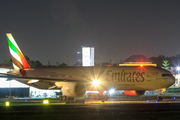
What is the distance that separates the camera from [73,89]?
27281 millimetres

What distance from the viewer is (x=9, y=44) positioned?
1385 inches

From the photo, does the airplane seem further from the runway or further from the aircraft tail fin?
the runway

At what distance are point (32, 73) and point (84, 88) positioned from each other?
8.78 m

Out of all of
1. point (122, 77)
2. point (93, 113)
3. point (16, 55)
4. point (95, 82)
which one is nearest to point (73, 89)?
point (95, 82)

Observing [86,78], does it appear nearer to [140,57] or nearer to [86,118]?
[86,118]

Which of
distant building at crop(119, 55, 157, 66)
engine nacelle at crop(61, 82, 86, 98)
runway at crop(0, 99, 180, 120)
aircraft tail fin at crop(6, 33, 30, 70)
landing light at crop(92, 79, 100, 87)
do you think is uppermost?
distant building at crop(119, 55, 157, 66)

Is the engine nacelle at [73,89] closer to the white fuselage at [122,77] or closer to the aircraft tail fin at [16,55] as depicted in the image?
the white fuselage at [122,77]

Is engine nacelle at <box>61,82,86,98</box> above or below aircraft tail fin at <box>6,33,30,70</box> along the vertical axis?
below

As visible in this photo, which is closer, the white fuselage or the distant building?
the white fuselage

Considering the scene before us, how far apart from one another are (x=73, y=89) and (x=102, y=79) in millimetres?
4443

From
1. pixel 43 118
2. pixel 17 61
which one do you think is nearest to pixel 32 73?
pixel 17 61

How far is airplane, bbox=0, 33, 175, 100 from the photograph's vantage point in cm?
2809

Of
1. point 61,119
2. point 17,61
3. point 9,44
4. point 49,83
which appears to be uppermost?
point 9,44

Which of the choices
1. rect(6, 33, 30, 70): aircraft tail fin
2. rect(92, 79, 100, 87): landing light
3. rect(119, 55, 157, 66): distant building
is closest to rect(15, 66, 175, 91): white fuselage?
rect(92, 79, 100, 87): landing light
